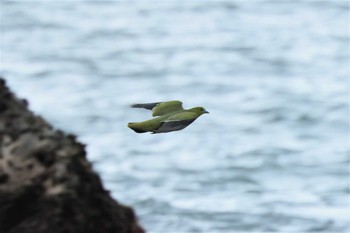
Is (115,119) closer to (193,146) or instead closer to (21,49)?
(193,146)

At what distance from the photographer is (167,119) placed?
2.17m

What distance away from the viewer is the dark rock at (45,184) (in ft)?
9.62

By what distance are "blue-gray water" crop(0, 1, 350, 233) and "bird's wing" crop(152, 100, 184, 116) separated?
4.54 meters

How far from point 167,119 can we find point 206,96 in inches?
298

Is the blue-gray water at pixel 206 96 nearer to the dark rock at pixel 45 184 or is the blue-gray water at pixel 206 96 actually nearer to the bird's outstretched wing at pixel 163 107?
the dark rock at pixel 45 184

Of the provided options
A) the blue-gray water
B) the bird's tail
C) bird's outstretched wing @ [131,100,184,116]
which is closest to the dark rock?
bird's outstretched wing @ [131,100,184,116]

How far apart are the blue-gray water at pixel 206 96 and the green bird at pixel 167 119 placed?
4.57 m

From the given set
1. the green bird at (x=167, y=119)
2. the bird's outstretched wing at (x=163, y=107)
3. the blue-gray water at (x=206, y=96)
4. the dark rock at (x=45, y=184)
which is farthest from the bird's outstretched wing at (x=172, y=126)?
the blue-gray water at (x=206, y=96)

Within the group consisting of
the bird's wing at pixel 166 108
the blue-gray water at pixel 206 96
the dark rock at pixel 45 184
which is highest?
the blue-gray water at pixel 206 96

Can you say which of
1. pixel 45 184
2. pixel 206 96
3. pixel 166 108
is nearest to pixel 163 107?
pixel 166 108

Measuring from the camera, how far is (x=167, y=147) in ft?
28.0

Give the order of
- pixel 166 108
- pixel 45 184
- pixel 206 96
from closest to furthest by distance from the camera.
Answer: pixel 166 108 < pixel 45 184 < pixel 206 96

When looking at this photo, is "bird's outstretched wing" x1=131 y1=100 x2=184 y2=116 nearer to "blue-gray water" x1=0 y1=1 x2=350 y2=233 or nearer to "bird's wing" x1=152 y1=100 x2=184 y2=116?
"bird's wing" x1=152 y1=100 x2=184 y2=116

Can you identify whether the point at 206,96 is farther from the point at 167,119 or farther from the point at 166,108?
the point at 167,119
